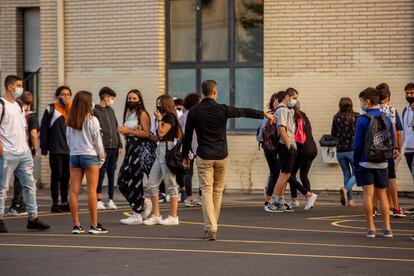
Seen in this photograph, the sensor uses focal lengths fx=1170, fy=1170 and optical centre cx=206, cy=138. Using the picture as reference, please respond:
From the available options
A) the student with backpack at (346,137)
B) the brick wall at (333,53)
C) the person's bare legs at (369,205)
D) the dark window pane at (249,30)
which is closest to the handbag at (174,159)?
the person's bare legs at (369,205)

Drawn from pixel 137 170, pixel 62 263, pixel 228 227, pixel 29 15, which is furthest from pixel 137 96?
pixel 29 15

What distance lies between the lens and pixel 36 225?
15.6 meters

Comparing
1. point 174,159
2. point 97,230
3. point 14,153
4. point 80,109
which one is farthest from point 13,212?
point 80,109

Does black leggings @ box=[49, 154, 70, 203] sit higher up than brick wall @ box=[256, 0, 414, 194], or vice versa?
brick wall @ box=[256, 0, 414, 194]

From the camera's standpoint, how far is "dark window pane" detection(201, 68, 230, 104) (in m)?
23.4

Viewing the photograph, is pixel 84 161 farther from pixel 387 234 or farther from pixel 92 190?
pixel 387 234

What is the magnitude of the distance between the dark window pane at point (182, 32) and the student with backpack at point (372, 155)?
30.0 feet

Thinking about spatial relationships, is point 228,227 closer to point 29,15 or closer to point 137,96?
point 137,96

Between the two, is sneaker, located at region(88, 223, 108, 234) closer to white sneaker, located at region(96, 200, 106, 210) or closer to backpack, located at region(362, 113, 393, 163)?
backpack, located at region(362, 113, 393, 163)

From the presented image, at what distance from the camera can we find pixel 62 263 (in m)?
12.1

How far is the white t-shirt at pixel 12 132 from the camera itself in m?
15.4

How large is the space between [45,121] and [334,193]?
603cm

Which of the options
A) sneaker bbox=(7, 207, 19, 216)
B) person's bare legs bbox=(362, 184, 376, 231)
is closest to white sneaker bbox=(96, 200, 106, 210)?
sneaker bbox=(7, 207, 19, 216)

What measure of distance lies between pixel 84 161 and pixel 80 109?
677mm
